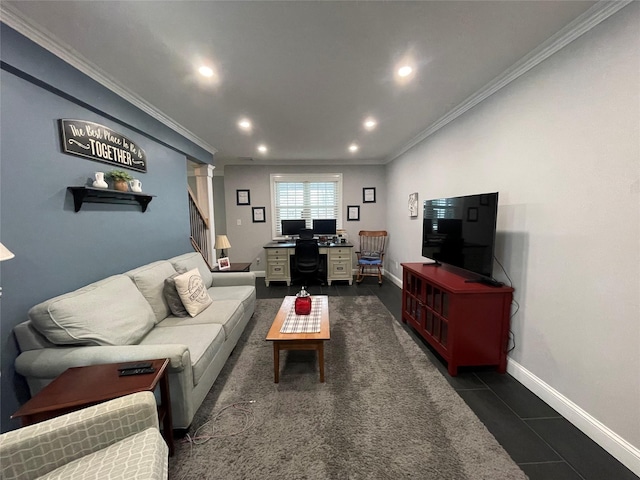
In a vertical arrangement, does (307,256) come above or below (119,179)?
below

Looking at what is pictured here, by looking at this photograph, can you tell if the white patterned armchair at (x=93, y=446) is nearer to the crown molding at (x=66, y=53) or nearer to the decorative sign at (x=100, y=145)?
the decorative sign at (x=100, y=145)

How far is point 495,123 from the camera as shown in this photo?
2.20 metres

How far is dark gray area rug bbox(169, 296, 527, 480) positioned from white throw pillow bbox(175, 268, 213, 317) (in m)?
0.57

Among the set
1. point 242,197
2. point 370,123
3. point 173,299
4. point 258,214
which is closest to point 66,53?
point 173,299

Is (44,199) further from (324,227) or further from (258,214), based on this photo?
(324,227)

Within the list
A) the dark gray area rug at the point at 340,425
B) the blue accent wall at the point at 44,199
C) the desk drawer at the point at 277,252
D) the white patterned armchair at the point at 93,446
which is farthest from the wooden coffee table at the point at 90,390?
the desk drawer at the point at 277,252

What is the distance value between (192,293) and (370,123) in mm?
2747

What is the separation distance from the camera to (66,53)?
65.5 inches

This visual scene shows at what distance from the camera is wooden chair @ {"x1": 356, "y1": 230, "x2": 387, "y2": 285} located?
4744mm

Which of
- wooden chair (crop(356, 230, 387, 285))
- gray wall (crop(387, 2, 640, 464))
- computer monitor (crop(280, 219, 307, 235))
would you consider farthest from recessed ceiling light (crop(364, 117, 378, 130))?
computer monitor (crop(280, 219, 307, 235))

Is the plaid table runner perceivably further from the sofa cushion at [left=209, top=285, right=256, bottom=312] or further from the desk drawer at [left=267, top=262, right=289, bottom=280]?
the desk drawer at [left=267, top=262, right=289, bottom=280]

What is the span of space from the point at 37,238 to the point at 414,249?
401cm

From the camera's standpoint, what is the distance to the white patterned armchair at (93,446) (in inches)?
34.9

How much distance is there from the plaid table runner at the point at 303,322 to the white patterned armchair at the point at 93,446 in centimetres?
106
